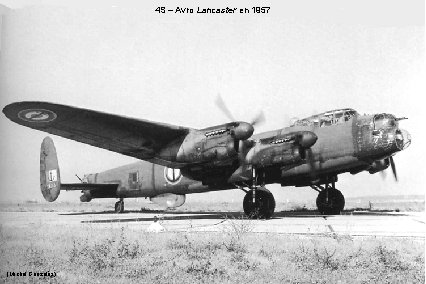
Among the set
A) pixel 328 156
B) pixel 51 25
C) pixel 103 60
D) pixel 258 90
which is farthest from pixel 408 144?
pixel 51 25

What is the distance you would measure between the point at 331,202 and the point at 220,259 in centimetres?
995

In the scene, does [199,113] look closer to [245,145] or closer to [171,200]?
[245,145]

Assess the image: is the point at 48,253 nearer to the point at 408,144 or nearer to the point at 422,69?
the point at 422,69

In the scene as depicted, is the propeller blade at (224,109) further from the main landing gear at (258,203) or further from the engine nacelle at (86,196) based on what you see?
the engine nacelle at (86,196)

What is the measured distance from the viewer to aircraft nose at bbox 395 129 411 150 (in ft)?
41.5

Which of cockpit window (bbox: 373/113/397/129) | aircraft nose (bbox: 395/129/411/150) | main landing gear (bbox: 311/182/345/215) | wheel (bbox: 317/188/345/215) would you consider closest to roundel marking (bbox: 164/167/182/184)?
main landing gear (bbox: 311/182/345/215)

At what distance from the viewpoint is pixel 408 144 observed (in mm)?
12789

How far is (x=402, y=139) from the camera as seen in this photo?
12.7 metres

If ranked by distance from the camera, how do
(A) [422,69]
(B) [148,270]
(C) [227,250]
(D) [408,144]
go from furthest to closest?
(D) [408,144], (A) [422,69], (C) [227,250], (B) [148,270]

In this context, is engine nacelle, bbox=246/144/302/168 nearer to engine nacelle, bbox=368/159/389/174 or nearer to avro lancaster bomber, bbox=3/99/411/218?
avro lancaster bomber, bbox=3/99/411/218

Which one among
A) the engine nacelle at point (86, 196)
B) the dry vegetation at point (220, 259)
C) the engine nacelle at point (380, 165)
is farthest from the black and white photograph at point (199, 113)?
Result: the engine nacelle at point (86, 196)

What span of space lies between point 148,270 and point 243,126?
5.70 m

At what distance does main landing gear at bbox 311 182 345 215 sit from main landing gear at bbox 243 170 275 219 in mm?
3990

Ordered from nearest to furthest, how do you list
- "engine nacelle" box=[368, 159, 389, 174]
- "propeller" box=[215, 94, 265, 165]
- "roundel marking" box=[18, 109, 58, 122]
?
"roundel marking" box=[18, 109, 58, 122]
"propeller" box=[215, 94, 265, 165]
"engine nacelle" box=[368, 159, 389, 174]
